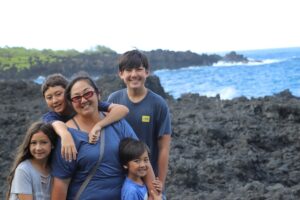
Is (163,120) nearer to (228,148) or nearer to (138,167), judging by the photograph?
(138,167)

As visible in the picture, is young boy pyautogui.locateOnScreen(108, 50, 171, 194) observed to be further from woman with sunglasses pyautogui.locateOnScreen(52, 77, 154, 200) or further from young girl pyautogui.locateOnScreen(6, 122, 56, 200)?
young girl pyautogui.locateOnScreen(6, 122, 56, 200)

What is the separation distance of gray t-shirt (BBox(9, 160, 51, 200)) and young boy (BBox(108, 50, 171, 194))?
82 centimetres

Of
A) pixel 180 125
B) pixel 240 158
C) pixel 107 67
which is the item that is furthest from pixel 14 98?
pixel 107 67

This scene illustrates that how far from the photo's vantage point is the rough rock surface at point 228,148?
8.28 m

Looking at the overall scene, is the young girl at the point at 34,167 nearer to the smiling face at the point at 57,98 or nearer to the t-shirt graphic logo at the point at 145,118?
the smiling face at the point at 57,98

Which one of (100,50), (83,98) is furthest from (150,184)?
(100,50)

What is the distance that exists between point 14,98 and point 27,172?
16264mm

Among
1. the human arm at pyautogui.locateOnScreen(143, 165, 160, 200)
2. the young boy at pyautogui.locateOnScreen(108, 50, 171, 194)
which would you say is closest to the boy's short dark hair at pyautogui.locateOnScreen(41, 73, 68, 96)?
the young boy at pyautogui.locateOnScreen(108, 50, 171, 194)

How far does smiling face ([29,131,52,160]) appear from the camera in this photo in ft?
10.7

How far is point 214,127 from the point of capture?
11.7 m

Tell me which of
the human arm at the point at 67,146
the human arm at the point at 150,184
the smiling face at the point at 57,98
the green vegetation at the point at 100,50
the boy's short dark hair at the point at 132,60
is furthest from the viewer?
the green vegetation at the point at 100,50

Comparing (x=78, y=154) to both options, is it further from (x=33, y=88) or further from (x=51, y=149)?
(x=33, y=88)

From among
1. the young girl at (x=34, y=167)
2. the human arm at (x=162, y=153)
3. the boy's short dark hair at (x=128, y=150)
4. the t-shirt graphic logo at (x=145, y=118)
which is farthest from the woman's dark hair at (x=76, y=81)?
the human arm at (x=162, y=153)

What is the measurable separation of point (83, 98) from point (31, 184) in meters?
0.64
